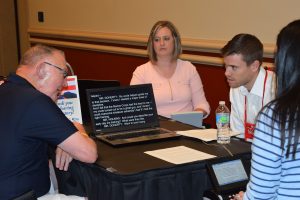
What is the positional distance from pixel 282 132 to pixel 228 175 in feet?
2.16

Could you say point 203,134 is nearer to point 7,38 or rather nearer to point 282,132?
point 282,132

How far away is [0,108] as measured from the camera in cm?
209

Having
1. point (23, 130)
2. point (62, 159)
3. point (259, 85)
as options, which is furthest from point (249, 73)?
point (23, 130)

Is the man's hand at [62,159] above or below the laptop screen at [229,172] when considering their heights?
below

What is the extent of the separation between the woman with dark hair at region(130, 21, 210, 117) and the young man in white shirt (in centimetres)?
75

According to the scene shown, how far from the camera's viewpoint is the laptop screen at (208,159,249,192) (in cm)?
196

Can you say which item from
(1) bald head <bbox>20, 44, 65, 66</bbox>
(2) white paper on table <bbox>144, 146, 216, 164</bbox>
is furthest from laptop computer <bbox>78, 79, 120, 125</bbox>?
(2) white paper on table <bbox>144, 146, 216, 164</bbox>

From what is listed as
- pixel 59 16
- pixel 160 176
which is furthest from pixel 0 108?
pixel 59 16

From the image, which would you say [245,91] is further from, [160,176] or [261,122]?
[261,122]

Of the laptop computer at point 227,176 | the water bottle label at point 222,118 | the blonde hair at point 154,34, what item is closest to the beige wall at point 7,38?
the blonde hair at point 154,34

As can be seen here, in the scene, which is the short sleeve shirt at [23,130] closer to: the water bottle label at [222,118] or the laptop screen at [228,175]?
the laptop screen at [228,175]

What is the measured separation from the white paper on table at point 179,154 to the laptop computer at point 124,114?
0.71ft

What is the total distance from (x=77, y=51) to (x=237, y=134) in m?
4.07

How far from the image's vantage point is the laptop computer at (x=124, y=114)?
8.40 ft
